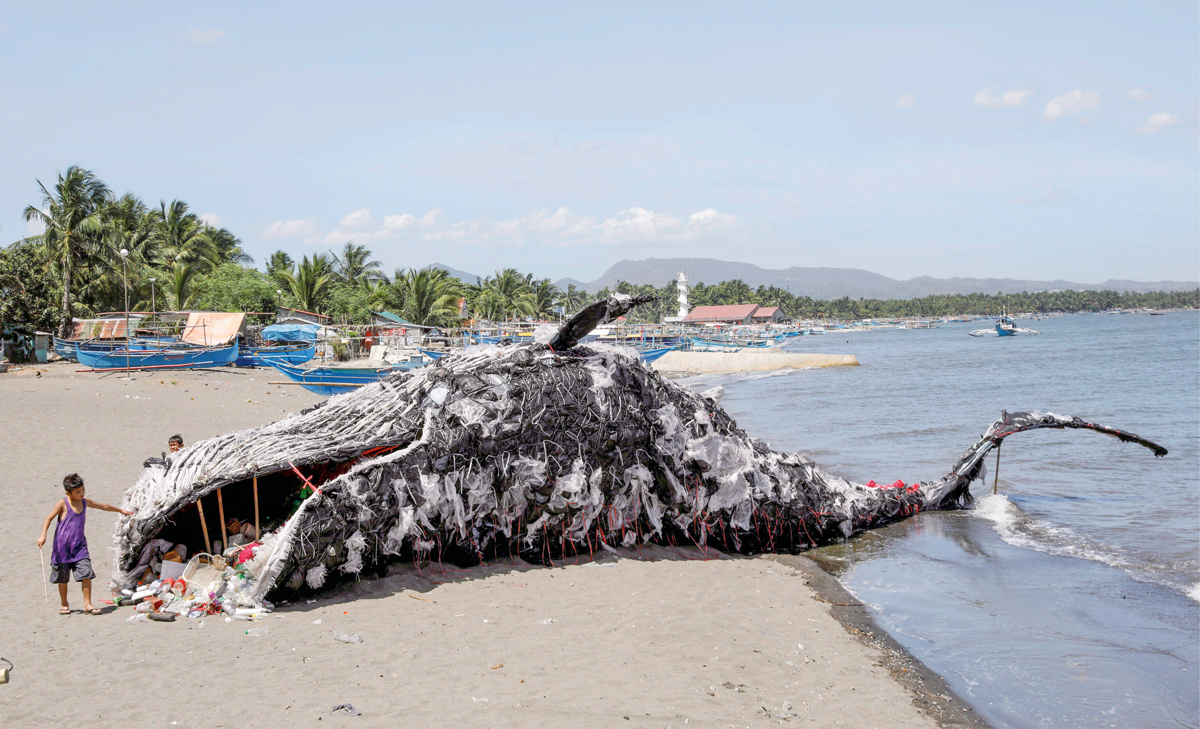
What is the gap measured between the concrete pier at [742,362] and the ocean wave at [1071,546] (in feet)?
127

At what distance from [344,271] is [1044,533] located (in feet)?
176

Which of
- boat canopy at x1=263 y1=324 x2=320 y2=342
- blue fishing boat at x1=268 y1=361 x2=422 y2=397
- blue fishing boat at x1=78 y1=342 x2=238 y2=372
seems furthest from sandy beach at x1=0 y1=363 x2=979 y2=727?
boat canopy at x1=263 y1=324 x2=320 y2=342

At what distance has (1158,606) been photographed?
28.2 ft

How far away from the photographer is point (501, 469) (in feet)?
26.0

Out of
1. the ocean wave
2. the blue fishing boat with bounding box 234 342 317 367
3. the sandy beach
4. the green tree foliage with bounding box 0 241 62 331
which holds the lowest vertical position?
the ocean wave

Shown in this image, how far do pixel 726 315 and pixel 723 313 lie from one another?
0.84 metres

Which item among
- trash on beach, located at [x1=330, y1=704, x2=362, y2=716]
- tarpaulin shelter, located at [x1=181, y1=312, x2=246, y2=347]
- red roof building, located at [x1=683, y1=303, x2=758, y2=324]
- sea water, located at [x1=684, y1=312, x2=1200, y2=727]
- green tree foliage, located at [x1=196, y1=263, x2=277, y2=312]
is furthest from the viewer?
red roof building, located at [x1=683, y1=303, x2=758, y2=324]

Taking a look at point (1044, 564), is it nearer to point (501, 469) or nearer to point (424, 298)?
point (501, 469)

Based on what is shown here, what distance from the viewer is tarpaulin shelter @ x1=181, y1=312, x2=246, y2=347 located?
32.7 meters

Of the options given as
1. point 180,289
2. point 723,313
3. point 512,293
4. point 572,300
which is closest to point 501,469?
point 180,289

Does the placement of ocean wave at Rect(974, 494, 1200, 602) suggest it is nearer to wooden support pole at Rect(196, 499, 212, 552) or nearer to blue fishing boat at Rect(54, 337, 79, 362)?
wooden support pole at Rect(196, 499, 212, 552)

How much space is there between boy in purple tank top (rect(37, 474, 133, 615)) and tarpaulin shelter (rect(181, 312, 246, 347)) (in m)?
28.6

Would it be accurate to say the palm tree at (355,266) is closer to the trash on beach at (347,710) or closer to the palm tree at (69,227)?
the palm tree at (69,227)

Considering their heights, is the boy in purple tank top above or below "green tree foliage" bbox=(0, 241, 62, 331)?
below
